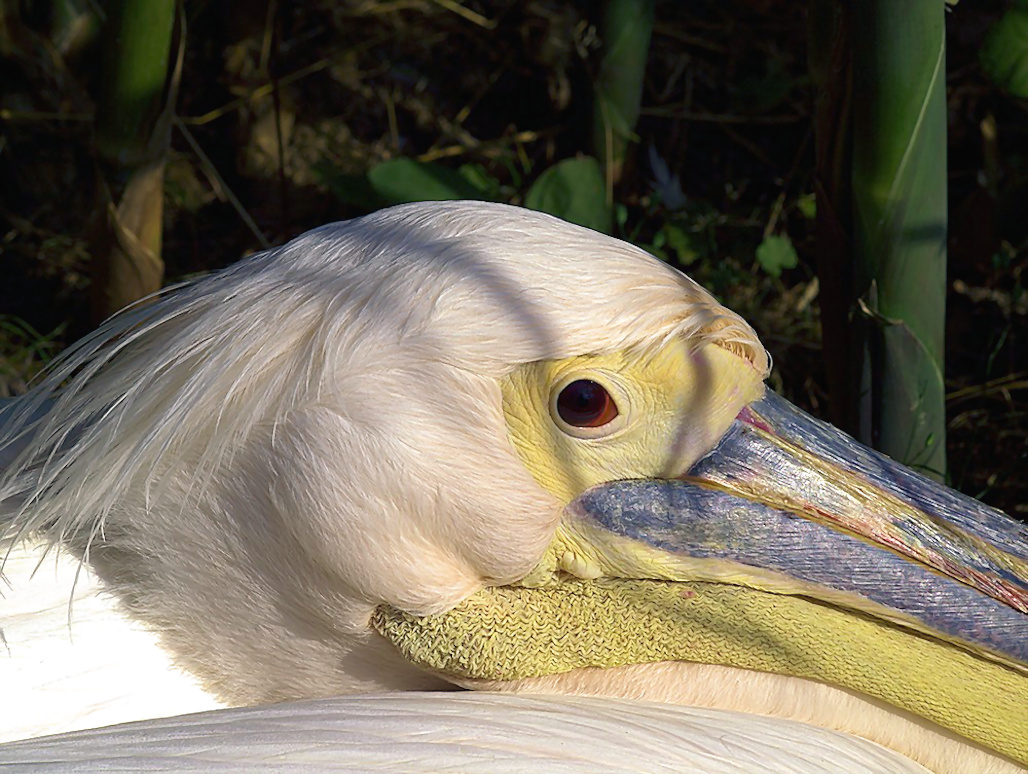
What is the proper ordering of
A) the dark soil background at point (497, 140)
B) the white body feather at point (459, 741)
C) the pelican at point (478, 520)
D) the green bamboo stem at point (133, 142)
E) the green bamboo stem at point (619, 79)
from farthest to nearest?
the dark soil background at point (497, 140) < the green bamboo stem at point (619, 79) < the green bamboo stem at point (133, 142) < the pelican at point (478, 520) < the white body feather at point (459, 741)

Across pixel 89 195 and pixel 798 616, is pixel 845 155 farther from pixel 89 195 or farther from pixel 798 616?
pixel 89 195

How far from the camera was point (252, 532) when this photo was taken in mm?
1581

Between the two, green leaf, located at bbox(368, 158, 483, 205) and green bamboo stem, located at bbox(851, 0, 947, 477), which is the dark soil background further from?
green bamboo stem, located at bbox(851, 0, 947, 477)

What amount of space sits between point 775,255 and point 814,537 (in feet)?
5.52

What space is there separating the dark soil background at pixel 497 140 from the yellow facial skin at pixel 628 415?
144 cm

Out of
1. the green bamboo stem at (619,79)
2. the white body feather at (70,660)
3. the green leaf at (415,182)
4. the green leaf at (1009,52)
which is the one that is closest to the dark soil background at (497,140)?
the green bamboo stem at (619,79)

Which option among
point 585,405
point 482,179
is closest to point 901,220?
point 585,405

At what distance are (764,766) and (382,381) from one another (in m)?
0.66

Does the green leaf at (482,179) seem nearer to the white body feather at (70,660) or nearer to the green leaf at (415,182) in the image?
the green leaf at (415,182)

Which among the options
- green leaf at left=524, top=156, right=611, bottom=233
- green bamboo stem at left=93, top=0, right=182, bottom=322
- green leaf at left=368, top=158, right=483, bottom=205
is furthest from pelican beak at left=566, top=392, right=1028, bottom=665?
green bamboo stem at left=93, top=0, right=182, bottom=322

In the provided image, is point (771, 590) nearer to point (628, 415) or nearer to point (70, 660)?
point (628, 415)

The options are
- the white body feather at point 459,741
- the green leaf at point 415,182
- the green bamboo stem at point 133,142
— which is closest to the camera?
the white body feather at point 459,741

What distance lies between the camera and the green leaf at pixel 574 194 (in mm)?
2775

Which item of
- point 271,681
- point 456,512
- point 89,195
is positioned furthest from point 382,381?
point 89,195
